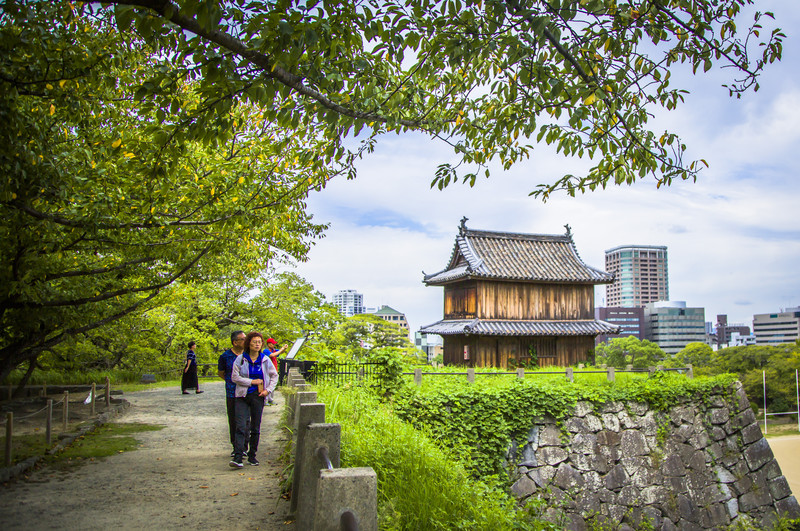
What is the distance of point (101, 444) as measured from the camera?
1077cm

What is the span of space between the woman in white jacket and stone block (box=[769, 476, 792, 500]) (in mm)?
19794

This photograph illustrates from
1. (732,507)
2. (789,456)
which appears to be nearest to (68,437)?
(732,507)

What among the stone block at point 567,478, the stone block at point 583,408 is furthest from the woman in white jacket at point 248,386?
the stone block at point 583,408

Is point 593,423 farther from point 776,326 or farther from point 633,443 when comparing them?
point 776,326

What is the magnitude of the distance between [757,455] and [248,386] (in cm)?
1964

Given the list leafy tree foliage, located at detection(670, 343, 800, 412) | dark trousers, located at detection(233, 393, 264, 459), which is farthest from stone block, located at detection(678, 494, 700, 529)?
leafy tree foliage, located at detection(670, 343, 800, 412)

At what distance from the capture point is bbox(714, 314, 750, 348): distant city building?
407ft

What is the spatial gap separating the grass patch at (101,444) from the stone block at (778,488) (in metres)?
20.7

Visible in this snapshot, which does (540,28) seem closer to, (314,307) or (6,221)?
(6,221)

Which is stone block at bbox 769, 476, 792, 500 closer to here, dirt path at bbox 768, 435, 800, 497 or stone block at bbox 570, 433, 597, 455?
stone block at bbox 570, 433, 597, 455

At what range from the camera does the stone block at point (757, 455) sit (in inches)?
765

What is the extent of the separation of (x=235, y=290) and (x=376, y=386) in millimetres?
17515

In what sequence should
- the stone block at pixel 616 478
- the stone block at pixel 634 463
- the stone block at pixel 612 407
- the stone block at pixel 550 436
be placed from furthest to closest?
the stone block at pixel 612 407 → the stone block at pixel 634 463 → the stone block at pixel 616 478 → the stone block at pixel 550 436

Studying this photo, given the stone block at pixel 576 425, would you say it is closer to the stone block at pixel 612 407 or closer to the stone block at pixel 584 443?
the stone block at pixel 584 443
